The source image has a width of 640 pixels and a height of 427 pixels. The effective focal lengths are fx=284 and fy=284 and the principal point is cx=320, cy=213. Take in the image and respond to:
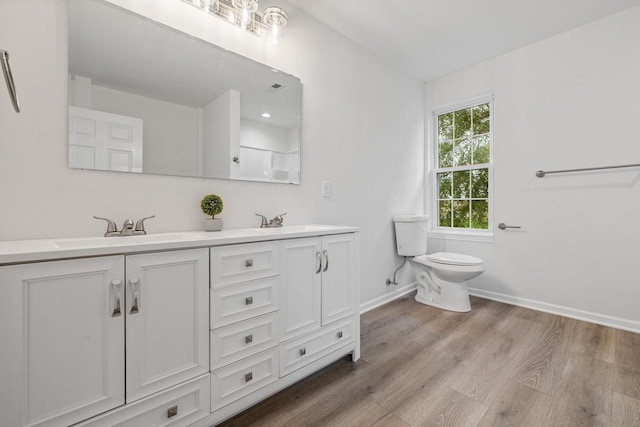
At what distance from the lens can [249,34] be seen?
1795mm

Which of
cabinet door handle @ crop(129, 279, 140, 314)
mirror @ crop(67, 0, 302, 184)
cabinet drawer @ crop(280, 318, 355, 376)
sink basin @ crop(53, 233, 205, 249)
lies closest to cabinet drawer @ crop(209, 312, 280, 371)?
cabinet drawer @ crop(280, 318, 355, 376)

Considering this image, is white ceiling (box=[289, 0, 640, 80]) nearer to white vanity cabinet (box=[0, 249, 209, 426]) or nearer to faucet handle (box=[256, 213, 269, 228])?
faucet handle (box=[256, 213, 269, 228])

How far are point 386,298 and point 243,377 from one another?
185cm

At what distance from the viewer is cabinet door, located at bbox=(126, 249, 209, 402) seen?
1.01 meters

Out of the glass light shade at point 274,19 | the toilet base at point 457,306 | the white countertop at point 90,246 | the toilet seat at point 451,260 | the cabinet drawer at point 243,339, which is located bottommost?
the toilet base at point 457,306

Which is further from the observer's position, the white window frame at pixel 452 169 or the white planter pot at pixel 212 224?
the white window frame at pixel 452 169

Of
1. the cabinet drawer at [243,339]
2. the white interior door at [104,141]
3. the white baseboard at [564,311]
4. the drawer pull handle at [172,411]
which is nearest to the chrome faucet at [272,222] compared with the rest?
the cabinet drawer at [243,339]

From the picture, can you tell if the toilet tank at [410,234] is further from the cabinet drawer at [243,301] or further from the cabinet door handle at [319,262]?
the cabinet drawer at [243,301]

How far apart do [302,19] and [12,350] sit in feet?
7.76

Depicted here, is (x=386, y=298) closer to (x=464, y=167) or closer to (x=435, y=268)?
(x=435, y=268)

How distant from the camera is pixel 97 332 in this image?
94 cm

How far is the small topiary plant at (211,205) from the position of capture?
5.02ft

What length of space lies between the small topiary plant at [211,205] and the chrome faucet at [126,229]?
0.26m

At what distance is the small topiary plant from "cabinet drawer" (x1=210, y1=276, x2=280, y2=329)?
0.48m
